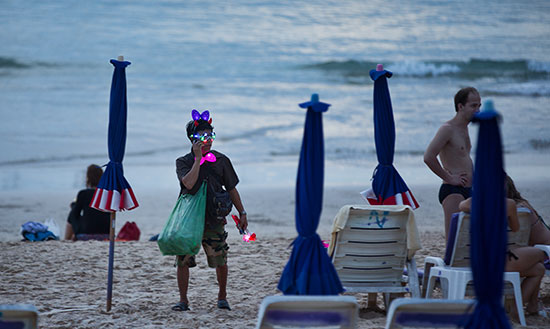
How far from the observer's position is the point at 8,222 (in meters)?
10.9

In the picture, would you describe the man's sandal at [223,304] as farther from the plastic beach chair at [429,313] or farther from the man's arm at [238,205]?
the plastic beach chair at [429,313]

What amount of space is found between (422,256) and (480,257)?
474 cm

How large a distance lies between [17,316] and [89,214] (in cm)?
565

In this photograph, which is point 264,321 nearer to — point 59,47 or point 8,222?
point 8,222

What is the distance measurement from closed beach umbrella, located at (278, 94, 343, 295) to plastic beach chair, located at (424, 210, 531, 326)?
4.40 ft

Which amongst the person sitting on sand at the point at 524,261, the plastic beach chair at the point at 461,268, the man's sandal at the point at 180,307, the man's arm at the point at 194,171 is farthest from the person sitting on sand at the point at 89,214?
the person sitting on sand at the point at 524,261

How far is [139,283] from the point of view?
22.2ft

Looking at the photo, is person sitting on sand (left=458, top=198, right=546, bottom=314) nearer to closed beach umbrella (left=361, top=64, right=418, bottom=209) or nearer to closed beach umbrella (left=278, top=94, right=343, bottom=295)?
closed beach umbrella (left=361, top=64, right=418, bottom=209)

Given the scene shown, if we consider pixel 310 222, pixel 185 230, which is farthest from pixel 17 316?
pixel 185 230

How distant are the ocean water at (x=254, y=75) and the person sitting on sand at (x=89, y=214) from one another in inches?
228

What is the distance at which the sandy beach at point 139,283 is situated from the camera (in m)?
5.33

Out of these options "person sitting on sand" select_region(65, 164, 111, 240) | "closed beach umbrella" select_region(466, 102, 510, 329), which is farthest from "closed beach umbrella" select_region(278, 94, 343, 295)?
"person sitting on sand" select_region(65, 164, 111, 240)

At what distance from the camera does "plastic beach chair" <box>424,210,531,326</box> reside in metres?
4.92

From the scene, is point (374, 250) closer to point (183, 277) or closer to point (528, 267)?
point (528, 267)
